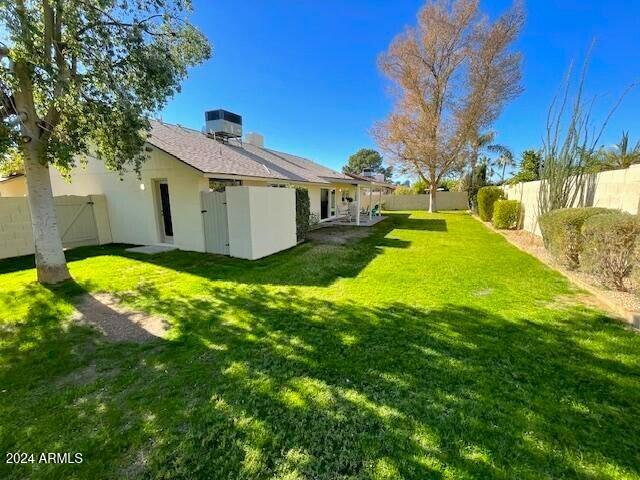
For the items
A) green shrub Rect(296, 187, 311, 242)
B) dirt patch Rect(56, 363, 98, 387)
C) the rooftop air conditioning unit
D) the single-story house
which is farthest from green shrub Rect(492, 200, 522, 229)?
dirt patch Rect(56, 363, 98, 387)

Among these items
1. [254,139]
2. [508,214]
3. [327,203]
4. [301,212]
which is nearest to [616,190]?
[508,214]

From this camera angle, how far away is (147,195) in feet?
33.3

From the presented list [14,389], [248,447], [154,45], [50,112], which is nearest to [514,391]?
[248,447]

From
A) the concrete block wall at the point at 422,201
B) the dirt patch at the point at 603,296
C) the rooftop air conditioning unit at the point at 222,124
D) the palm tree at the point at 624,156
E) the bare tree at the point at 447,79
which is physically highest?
the bare tree at the point at 447,79

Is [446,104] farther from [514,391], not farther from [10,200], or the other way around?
[10,200]

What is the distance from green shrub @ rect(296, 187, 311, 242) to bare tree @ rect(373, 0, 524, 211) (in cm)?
1500

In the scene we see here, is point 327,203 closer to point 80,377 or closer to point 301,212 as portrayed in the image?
point 301,212

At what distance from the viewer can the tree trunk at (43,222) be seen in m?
5.86

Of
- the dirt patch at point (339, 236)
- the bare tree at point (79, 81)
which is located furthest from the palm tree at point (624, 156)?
the bare tree at point (79, 81)

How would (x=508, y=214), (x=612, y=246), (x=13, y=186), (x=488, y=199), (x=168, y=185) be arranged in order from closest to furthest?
1. (x=612, y=246)
2. (x=168, y=185)
3. (x=13, y=186)
4. (x=508, y=214)
5. (x=488, y=199)

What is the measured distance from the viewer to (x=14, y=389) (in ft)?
9.83

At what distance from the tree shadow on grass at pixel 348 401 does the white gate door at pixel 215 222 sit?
16.1 feet

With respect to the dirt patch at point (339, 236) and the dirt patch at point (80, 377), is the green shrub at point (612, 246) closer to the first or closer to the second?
the dirt patch at point (339, 236)

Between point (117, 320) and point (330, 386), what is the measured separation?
390cm
